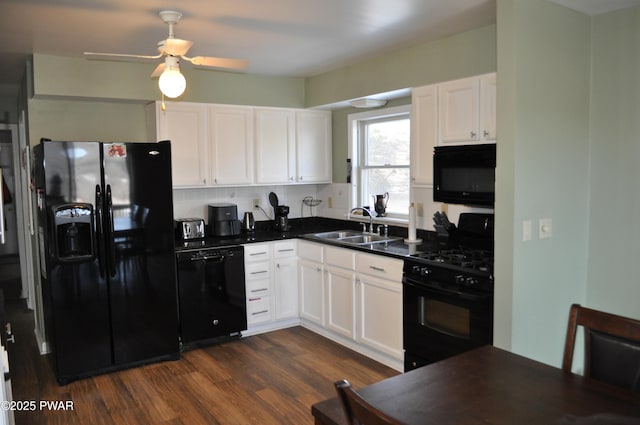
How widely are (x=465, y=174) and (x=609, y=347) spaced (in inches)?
63.6

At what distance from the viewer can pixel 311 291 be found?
454cm

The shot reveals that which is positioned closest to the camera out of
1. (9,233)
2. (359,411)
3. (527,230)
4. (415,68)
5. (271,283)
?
(359,411)

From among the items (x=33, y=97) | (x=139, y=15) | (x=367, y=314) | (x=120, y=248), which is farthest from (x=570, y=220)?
(x=33, y=97)

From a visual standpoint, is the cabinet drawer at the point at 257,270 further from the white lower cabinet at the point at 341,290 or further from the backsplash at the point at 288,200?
the backsplash at the point at 288,200

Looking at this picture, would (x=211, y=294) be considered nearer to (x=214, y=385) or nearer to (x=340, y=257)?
(x=214, y=385)

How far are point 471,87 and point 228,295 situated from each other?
2.54 m

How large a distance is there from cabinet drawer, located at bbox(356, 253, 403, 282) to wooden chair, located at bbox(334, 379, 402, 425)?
2.32 meters

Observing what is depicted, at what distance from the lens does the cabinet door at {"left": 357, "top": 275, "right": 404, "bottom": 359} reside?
362cm

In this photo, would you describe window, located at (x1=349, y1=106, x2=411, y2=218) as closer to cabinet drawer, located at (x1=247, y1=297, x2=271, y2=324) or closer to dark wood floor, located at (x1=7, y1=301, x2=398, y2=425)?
cabinet drawer, located at (x1=247, y1=297, x2=271, y2=324)

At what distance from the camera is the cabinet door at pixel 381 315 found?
3.62 meters

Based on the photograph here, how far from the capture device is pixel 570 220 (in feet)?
10.2

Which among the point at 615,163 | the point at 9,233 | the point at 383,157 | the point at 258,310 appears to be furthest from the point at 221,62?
the point at 9,233

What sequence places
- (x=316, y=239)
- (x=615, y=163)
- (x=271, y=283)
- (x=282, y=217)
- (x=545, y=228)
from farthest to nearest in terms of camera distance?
(x=282, y=217) → (x=271, y=283) → (x=316, y=239) → (x=615, y=163) → (x=545, y=228)

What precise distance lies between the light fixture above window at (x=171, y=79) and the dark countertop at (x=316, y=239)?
1.68m
